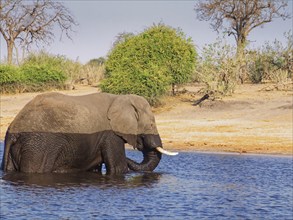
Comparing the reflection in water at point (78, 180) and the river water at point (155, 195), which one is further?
the reflection in water at point (78, 180)

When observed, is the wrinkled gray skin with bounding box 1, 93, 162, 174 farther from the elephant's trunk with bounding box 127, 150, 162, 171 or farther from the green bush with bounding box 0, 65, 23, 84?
the green bush with bounding box 0, 65, 23, 84

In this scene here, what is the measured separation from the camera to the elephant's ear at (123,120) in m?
13.0

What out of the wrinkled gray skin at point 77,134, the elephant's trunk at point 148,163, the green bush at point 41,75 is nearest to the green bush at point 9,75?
the green bush at point 41,75

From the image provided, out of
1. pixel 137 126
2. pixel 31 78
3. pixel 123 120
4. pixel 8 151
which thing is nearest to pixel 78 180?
pixel 8 151

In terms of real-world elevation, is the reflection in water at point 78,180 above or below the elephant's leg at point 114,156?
below

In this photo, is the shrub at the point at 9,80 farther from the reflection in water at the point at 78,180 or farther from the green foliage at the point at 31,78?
the reflection in water at the point at 78,180

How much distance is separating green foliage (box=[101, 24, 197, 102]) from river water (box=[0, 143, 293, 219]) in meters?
12.2

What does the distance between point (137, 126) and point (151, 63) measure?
47.0 feet

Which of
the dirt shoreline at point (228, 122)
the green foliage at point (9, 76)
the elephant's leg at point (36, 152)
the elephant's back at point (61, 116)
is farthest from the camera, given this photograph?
the green foliage at point (9, 76)

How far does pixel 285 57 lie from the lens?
35438 mm

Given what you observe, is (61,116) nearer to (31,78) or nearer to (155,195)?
(155,195)

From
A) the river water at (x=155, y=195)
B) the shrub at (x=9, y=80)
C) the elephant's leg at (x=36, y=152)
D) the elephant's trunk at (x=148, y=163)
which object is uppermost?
the shrub at (x=9, y=80)

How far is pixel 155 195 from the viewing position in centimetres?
1151

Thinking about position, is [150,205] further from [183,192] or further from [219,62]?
[219,62]
